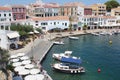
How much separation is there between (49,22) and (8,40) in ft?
99.1

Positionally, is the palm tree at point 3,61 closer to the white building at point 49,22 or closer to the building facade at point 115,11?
the white building at point 49,22

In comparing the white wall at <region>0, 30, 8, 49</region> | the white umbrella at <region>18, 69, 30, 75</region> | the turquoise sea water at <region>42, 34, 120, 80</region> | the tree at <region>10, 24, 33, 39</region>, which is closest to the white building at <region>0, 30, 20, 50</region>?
the white wall at <region>0, 30, 8, 49</region>

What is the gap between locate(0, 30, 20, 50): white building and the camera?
49.4 meters

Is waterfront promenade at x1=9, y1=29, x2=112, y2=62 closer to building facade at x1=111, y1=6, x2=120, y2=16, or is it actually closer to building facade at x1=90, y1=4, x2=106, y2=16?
building facade at x1=90, y1=4, x2=106, y2=16

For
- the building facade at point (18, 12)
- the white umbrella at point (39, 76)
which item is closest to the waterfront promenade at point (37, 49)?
the white umbrella at point (39, 76)

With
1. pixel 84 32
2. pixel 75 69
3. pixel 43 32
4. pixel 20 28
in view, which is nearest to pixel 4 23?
pixel 20 28

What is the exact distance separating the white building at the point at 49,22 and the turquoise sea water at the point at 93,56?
774 centimetres

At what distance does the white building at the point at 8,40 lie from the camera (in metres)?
49.4

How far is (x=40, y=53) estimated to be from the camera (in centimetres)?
5097

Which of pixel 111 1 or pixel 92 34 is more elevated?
pixel 111 1

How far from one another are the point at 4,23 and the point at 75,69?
31485mm

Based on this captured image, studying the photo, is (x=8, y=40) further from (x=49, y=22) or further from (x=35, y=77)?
(x=49, y=22)

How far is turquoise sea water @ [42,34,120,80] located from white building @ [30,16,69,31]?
774 centimetres

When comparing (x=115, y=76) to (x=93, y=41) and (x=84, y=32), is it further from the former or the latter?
(x=84, y=32)
